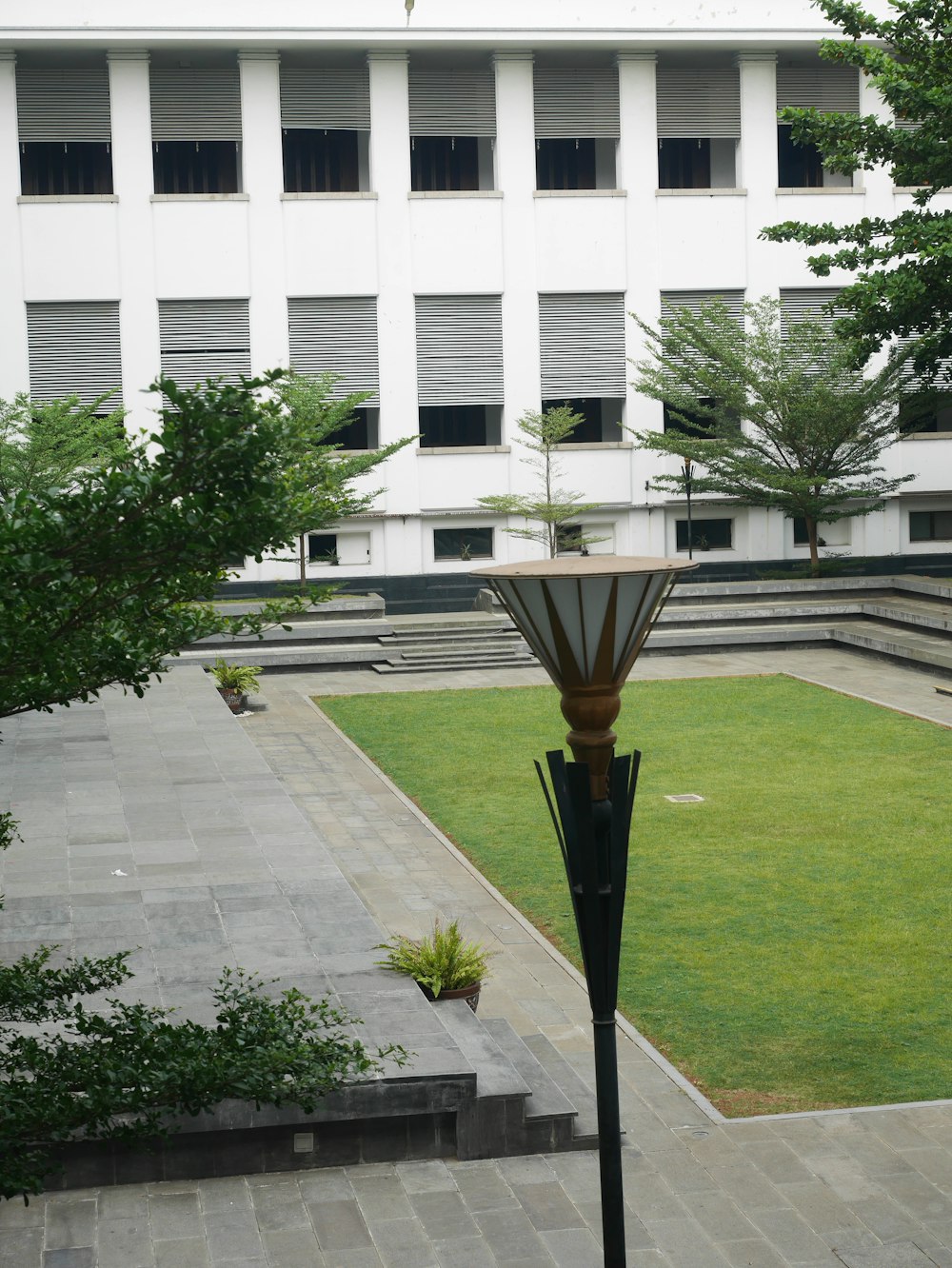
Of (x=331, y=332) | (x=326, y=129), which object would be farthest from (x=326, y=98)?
(x=331, y=332)

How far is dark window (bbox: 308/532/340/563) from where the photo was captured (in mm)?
29625

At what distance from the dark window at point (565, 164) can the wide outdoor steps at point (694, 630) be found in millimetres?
9296

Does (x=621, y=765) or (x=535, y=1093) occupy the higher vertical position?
(x=621, y=765)

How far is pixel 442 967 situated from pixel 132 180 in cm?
2365

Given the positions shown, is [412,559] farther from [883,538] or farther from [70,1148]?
[70,1148]

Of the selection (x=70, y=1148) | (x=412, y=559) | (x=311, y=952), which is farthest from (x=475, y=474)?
(x=70, y=1148)

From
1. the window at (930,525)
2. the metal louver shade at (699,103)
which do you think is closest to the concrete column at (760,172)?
the metal louver shade at (699,103)

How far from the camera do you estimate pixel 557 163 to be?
31.0 m

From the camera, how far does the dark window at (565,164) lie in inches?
1214

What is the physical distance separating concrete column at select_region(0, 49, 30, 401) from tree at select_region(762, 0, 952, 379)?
1510 cm

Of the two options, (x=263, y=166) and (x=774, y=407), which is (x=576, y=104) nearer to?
(x=263, y=166)

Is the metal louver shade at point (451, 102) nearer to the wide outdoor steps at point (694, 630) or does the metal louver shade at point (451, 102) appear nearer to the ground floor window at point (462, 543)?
the ground floor window at point (462, 543)

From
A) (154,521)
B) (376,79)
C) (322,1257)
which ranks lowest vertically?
(322,1257)

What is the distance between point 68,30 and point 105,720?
53.7 ft
